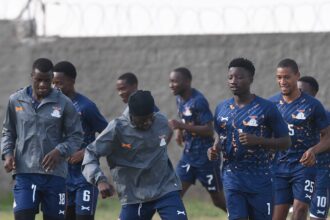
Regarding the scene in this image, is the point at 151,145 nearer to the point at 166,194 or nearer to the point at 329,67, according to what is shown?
the point at 166,194

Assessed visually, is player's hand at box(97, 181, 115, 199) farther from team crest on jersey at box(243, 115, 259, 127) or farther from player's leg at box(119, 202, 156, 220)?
team crest on jersey at box(243, 115, 259, 127)

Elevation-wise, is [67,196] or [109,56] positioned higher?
[109,56]

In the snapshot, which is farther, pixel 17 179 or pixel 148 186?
pixel 17 179

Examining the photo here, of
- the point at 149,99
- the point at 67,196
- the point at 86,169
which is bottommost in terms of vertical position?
the point at 67,196

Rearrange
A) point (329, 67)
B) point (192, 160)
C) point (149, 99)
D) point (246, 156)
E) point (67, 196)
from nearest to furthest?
point (149, 99), point (246, 156), point (67, 196), point (192, 160), point (329, 67)

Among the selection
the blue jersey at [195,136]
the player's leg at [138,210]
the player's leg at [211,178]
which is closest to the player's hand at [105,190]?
the player's leg at [138,210]

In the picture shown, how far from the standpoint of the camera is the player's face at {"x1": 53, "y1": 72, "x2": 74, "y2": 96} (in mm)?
11203

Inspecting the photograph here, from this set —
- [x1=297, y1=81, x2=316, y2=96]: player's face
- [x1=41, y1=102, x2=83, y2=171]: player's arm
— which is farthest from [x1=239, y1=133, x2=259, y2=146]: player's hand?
[x1=297, y1=81, x2=316, y2=96]: player's face

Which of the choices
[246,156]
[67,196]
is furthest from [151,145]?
[67,196]

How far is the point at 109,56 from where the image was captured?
659 inches

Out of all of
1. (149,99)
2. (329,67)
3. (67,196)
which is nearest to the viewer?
(149,99)

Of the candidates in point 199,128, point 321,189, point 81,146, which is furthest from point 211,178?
point 81,146

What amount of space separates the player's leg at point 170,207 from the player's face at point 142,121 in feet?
2.15

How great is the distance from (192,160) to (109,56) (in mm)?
3727
